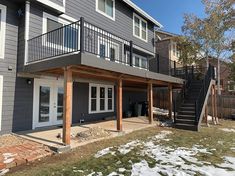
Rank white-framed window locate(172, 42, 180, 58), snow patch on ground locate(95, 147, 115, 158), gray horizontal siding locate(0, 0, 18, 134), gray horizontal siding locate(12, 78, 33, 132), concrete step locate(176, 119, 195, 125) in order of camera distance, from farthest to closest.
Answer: white-framed window locate(172, 42, 180, 58) < concrete step locate(176, 119, 195, 125) < gray horizontal siding locate(12, 78, 33, 132) < gray horizontal siding locate(0, 0, 18, 134) < snow patch on ground locate(95, 147, 115, 158)

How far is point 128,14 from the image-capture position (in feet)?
46.4

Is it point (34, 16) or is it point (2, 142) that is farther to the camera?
point (34, 16)

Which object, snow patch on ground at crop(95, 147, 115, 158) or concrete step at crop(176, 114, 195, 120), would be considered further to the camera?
concrete step at crop(176, 114, 195, 120)

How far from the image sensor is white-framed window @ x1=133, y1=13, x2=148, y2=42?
15103mm

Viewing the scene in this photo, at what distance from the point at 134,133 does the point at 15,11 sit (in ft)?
23.7

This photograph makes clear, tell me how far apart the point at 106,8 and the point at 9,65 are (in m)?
7.16

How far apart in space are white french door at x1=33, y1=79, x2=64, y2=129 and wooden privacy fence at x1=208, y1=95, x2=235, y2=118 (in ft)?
41.0

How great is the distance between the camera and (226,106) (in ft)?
50.0

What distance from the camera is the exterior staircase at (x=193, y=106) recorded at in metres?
10.2

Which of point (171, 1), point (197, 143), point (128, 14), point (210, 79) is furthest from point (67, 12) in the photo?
point (171, 1)

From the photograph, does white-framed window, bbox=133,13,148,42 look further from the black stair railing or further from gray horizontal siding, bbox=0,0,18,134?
gray horizontal siding, bbox=0,0,18,134

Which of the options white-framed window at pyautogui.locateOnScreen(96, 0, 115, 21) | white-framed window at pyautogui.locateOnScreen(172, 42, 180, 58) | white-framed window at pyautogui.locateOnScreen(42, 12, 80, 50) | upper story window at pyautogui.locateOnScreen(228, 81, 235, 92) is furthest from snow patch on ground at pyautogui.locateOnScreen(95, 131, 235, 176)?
white-framed window at pyautogui.locateOnScreen(172, 42, 180, 58)

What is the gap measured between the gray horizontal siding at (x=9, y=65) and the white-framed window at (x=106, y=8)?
507 centimetres

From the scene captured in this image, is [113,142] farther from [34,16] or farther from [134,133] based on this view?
[34,16]
